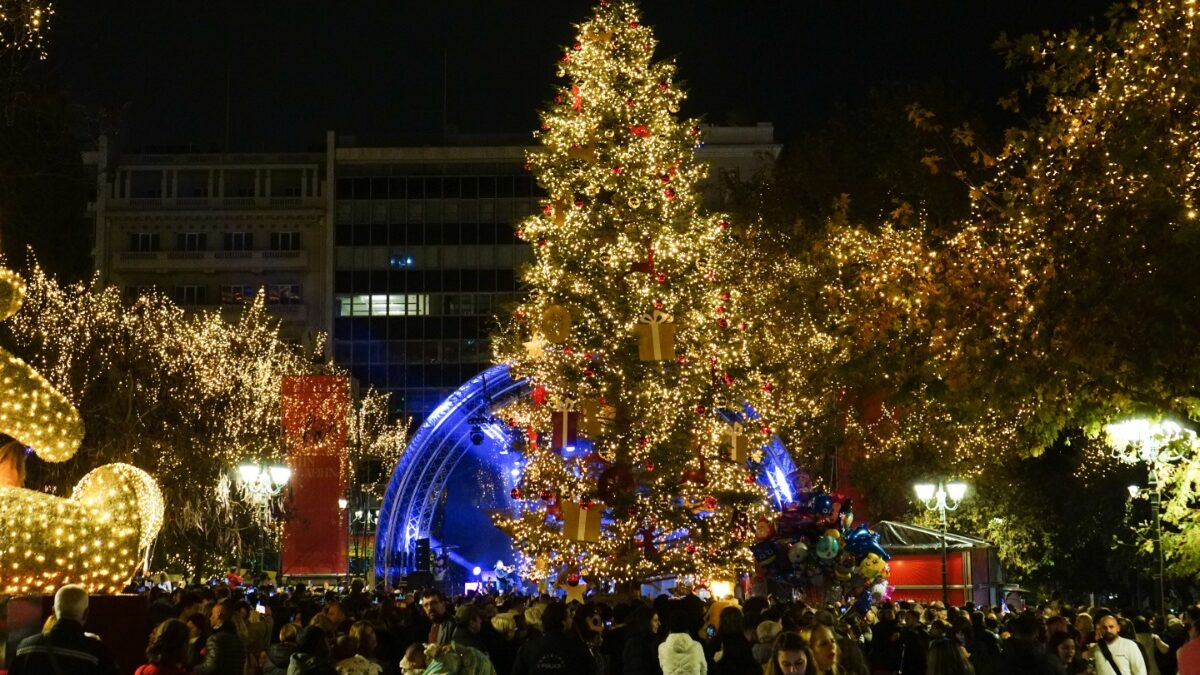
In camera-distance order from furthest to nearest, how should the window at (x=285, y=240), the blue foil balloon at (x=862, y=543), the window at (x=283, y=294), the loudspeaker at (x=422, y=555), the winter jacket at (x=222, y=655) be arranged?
1. the window at (x=285, y=240)
2. the window at (x=283, y=294)
3. the loudspeaker at (x=422, y=555)
4. the blue foil balloon at (x=862, y=543)
5. the winter jacket at (x=222, y=655)

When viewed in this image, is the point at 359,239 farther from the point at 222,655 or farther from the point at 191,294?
the point at 222,655

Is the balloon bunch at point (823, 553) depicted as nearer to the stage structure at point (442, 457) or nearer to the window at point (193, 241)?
the stage structure at point (442, 457)

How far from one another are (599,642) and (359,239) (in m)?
63.8

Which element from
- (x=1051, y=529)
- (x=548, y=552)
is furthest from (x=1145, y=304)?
(x=1051, y=529)

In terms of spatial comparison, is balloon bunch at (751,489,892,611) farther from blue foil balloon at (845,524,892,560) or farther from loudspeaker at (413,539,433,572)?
loudspeaker at (413,539,433,572)

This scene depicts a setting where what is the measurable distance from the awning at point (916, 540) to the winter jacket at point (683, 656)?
20366 mm

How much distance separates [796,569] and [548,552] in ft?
16.7

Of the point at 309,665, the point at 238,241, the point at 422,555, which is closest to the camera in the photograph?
the point at 309,665

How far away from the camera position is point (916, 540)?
3334 centimetres

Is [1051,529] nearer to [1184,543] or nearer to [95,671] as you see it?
[1184,543]

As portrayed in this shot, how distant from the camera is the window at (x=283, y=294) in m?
77.1

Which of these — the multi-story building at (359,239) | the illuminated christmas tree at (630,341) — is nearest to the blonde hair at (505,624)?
the illuminated christmas tree at (630,341)

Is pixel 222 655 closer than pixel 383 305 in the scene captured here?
Yes

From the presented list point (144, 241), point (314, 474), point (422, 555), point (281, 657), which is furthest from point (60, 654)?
point (144, 241)
